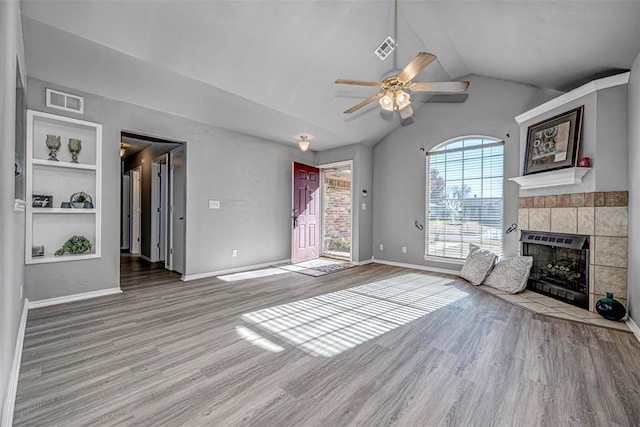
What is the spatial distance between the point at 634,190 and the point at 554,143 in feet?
3.43

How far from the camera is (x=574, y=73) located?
3582 mm

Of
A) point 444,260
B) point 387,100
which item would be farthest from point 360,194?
point 387,100

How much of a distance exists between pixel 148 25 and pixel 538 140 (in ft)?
15.7

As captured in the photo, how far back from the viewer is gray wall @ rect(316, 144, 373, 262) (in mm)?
6008

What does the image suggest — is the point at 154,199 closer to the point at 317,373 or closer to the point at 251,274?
the point at 251,274

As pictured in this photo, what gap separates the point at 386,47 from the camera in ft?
12.7

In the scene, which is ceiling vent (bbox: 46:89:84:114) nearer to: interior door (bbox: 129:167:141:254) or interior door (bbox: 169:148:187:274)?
interior door (bbox: 169:148:187:274)

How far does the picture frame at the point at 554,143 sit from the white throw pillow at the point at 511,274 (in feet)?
4.10

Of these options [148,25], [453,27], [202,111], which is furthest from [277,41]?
[453,27]

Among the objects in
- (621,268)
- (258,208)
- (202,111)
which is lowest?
(621,268)

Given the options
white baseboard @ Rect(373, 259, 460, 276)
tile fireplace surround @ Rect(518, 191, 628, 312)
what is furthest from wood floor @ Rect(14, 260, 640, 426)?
white baseboard @ Rect(373, 259, 460, 276)

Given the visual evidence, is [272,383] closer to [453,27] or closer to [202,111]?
[202,111]

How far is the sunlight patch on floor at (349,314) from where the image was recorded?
251 centimetres

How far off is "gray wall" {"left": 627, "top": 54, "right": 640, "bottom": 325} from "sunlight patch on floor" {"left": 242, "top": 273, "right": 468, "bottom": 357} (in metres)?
1.58
